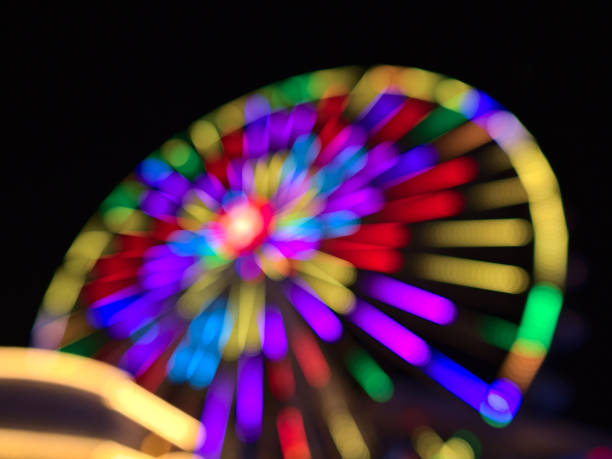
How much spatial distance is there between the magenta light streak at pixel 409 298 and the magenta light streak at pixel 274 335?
42 centimetres

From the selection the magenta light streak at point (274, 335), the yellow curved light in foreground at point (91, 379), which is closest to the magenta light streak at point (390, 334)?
the magenta light streak at point (274, 335)

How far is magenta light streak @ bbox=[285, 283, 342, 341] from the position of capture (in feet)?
10.5

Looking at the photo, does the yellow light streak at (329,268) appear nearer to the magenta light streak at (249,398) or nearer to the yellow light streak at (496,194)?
the magenta light streak at (249,398)

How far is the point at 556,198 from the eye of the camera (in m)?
2.85

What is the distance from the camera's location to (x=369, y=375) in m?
3.11

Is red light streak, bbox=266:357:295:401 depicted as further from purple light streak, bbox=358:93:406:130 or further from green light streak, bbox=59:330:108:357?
purple light streak, bbox=358:93:406:130

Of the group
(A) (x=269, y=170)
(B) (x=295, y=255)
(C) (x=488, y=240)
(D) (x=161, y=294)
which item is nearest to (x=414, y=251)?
(C) (x=488, y=240)

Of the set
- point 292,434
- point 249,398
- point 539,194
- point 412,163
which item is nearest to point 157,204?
point 249,398

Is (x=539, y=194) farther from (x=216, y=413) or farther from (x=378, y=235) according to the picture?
(x=216, y=413)

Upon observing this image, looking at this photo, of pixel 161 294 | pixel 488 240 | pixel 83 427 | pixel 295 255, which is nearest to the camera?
pixel 83 427

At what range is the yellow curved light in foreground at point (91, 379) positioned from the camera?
6.45ft

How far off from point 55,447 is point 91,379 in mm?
202

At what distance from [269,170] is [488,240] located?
3.84 feet

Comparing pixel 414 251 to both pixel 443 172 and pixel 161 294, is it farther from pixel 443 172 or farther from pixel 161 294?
pixel 161 294
